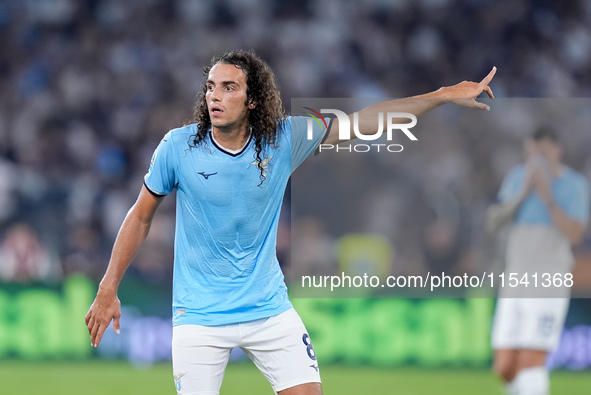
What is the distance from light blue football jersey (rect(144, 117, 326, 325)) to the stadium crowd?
641cm

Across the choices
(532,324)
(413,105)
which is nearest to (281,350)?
(413,105)

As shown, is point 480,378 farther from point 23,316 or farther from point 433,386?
point 23,316

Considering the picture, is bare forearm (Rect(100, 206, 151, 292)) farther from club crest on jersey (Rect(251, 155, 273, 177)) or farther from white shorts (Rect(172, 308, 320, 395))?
club crest on jersey (Rect(251, 155, 273, 177))

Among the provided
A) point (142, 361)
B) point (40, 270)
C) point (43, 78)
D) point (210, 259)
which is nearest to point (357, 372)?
point (142, 361)

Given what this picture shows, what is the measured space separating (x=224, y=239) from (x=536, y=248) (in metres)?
3.47

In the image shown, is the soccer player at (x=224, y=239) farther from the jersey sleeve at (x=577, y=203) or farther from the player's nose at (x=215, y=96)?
the jersey sleeve at (x=577, y=203)

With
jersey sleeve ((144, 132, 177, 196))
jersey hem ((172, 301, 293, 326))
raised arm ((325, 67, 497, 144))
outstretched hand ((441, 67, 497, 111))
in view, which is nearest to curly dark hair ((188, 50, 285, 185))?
jersey sleeve ((144, 132, 177, 196))

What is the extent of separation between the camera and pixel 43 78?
42.6 feet

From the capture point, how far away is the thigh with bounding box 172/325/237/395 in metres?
4.07

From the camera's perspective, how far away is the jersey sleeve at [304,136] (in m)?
4.30

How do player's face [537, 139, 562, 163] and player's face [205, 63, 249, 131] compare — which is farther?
player's face [537, 139, 562, 163]

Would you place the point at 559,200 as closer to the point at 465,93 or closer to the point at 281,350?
the point at 465,93

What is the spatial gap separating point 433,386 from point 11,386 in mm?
3731

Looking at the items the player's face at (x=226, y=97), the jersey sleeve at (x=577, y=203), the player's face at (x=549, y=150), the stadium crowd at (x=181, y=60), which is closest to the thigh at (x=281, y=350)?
the player's face at (x=226, y=97)
